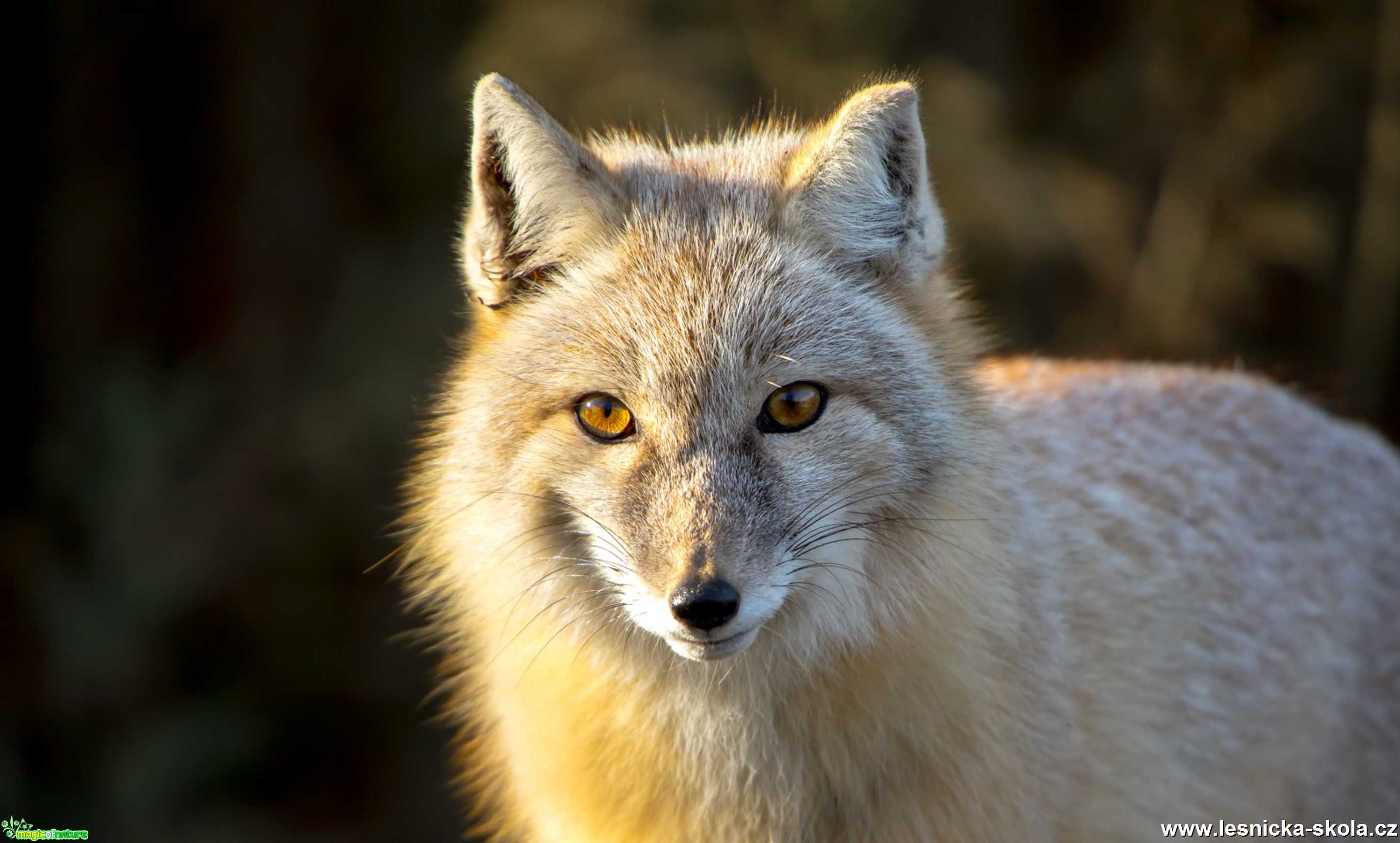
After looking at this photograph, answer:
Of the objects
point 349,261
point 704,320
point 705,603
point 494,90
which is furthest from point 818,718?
point 349,261

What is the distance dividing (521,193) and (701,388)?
2.75 feet

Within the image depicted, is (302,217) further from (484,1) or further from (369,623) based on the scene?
(369,623)

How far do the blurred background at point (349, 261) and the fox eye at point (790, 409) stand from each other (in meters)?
4.69

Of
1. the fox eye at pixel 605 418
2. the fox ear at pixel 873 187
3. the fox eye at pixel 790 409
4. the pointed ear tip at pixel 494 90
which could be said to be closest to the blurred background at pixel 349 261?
the pointed ear tip at pixel 494 90

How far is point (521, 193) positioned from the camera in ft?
11.3

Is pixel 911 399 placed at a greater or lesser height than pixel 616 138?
lesser

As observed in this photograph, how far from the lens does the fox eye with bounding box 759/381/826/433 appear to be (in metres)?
3.07

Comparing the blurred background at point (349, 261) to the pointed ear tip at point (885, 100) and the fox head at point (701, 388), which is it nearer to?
the fox head at point (701, 388)

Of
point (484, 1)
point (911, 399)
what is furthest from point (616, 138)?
point (484, 1)

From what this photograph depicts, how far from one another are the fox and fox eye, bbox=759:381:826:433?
0.03ft

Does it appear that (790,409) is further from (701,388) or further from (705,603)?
(705,603)

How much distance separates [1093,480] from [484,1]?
5692 millimetres

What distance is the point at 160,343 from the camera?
8.12 m

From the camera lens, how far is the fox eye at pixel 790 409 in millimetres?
3072
